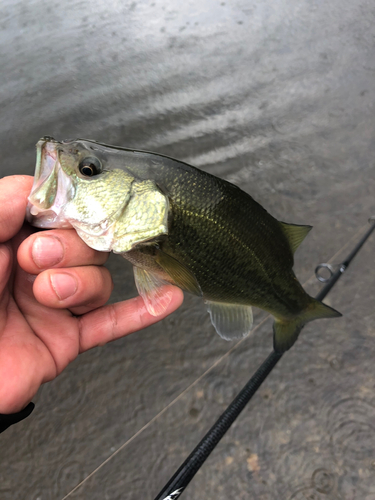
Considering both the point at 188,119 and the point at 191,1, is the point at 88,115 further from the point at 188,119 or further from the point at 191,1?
the point at 191,1

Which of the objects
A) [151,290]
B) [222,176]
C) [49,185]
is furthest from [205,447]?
[222,176]

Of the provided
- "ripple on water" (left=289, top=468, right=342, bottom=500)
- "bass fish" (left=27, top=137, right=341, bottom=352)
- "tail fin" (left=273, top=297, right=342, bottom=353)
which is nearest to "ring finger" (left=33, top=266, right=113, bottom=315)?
"bass fish" (left=27, top=137, right=341, bottom=352)

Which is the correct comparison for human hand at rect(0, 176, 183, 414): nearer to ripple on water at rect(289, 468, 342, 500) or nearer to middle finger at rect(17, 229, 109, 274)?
middle finger at rect(17, 229, 109, 274)

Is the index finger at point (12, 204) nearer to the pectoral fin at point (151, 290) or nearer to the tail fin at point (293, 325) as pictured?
the pectoral fin at point (151, 290)

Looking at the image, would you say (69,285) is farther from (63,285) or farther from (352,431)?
(352,431)

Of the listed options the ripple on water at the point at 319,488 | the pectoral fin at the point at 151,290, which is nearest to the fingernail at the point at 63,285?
the pectoral fin at the point at 151,290
